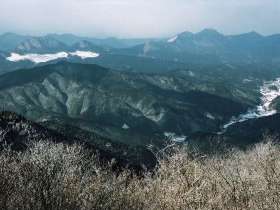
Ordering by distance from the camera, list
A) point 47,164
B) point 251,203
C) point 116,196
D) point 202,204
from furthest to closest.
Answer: point 116,196 → point 47,164 → point 202,204 → point 251,203

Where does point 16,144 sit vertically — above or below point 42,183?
below

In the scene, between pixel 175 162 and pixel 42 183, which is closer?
pixel 42 183

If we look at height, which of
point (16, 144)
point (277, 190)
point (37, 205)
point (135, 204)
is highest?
point (277, 190)

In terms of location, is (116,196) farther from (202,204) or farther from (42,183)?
(202,204)

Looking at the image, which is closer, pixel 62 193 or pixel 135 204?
pixel 62 193

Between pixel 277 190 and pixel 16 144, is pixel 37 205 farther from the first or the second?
pixel 16 144

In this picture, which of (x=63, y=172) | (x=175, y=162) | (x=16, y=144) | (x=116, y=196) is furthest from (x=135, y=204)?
(x=16, y=144)

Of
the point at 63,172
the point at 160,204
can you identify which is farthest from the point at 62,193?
the point at 160,204

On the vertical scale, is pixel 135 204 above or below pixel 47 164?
below

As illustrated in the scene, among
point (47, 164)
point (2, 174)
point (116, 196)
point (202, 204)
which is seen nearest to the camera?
point (202, 204)
